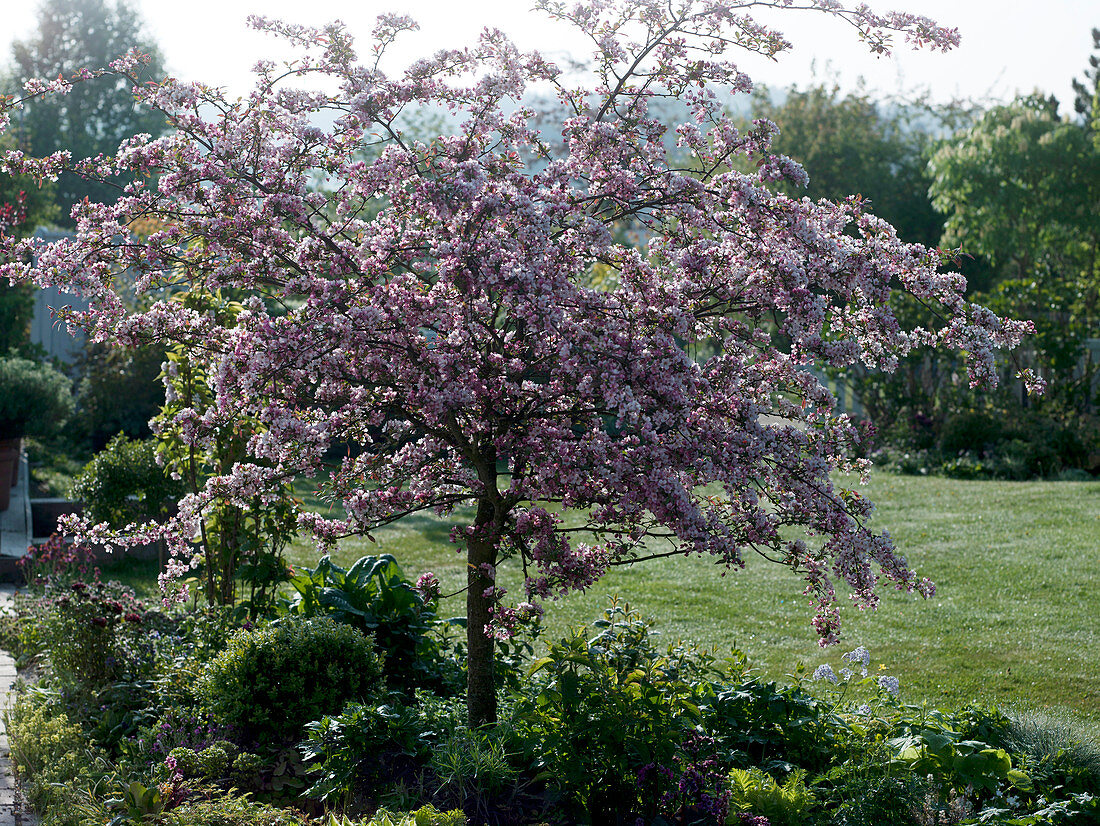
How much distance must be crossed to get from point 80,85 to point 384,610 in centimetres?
4075

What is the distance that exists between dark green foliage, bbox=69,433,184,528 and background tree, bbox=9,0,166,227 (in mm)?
34145

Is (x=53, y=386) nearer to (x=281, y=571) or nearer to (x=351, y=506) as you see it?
(x=281, y=571)

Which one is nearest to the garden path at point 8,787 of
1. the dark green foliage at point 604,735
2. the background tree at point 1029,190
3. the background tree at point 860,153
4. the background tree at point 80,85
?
the dark green foliage at point 604,735

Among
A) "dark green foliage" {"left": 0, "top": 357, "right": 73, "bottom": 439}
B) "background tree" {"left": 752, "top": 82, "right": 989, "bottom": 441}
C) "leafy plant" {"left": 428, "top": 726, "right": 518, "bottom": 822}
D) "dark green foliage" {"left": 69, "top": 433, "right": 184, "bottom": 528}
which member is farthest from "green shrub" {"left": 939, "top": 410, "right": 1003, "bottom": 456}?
"leafy plant" {"left": 428, "top": 726, "right": 518, "bottom": 822}

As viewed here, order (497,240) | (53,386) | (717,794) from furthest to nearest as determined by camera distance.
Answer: (53,386)
(717,794)
(497,240)

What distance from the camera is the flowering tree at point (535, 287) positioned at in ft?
10.6

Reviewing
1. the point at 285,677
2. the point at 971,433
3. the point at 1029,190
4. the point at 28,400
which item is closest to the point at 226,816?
the point at 285,677

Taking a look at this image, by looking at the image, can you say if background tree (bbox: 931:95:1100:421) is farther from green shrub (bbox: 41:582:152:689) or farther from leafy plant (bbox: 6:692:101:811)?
leafy plant (bbox: 6:692:101:811)

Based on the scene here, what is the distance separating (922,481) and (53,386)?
1040 cm

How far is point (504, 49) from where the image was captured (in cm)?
370

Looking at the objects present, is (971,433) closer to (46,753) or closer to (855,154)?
(855,154)

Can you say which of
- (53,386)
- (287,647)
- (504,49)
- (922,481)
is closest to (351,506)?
(287,647)

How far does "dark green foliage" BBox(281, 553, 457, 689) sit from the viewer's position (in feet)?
15.9

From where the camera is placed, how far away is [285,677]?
164 inches
